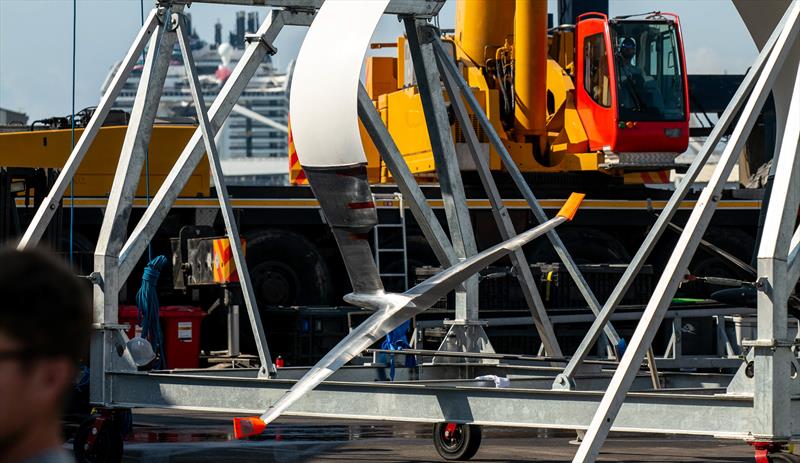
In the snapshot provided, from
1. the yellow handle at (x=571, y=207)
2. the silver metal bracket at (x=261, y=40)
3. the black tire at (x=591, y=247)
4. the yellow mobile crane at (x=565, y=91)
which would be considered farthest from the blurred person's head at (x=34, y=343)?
the black tire at (x=591, y=247)

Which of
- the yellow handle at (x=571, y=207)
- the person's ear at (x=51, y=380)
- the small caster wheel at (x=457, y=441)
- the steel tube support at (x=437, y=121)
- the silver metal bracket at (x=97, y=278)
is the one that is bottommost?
the small caster wheel at (x=457, y=441)

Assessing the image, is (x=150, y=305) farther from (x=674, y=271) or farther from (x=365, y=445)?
(x=674, y=271)

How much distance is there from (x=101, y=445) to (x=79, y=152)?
220 centimetres

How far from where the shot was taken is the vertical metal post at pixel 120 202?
9.59 m

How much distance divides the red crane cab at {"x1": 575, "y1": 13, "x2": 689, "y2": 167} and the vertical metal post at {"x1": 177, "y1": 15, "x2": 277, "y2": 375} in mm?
11023

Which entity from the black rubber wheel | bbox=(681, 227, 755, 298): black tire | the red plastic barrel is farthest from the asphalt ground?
bbox=(681, 227, 755, 298): black tire

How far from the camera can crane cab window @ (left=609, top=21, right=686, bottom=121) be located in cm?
2025

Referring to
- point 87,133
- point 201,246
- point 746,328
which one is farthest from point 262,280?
point 87,133

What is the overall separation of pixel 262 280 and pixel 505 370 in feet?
30.1

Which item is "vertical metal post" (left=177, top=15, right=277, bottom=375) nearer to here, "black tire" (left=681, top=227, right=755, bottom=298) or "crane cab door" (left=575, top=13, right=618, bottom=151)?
"crane cab door" (left=575, top=13, right=618, bottom=151)

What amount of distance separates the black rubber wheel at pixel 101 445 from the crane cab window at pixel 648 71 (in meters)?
12.2

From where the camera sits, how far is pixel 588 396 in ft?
26.3

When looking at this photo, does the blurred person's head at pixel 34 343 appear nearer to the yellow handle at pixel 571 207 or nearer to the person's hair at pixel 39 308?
the person's hair at pixel 39 308

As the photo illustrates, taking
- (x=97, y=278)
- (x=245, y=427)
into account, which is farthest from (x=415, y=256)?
(x=245, y=427)
